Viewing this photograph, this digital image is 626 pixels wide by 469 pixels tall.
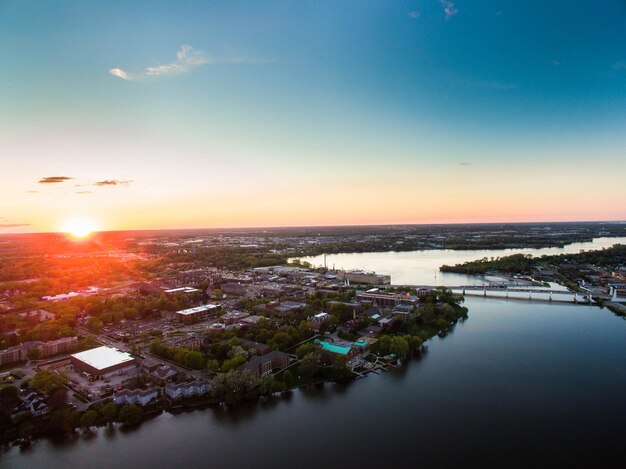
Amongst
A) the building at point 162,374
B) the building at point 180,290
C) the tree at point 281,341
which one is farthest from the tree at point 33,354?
the building at point 180,290

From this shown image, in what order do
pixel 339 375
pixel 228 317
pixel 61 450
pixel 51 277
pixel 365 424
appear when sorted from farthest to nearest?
pixel 51 277, pixel 228 317, pixel 339 375, pixel 365 424, pixel 61 450

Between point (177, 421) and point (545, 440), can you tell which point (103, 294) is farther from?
point (545, 440)

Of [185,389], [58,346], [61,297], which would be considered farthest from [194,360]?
[61,297]

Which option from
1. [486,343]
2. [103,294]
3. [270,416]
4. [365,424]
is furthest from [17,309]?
[486,343]

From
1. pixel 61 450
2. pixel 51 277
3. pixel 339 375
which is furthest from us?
pixel 51 277

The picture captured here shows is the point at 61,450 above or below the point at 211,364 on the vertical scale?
below

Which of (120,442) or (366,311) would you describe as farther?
(366,311)

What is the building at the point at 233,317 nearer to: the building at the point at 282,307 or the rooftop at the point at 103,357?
the building at the point at 282,307
